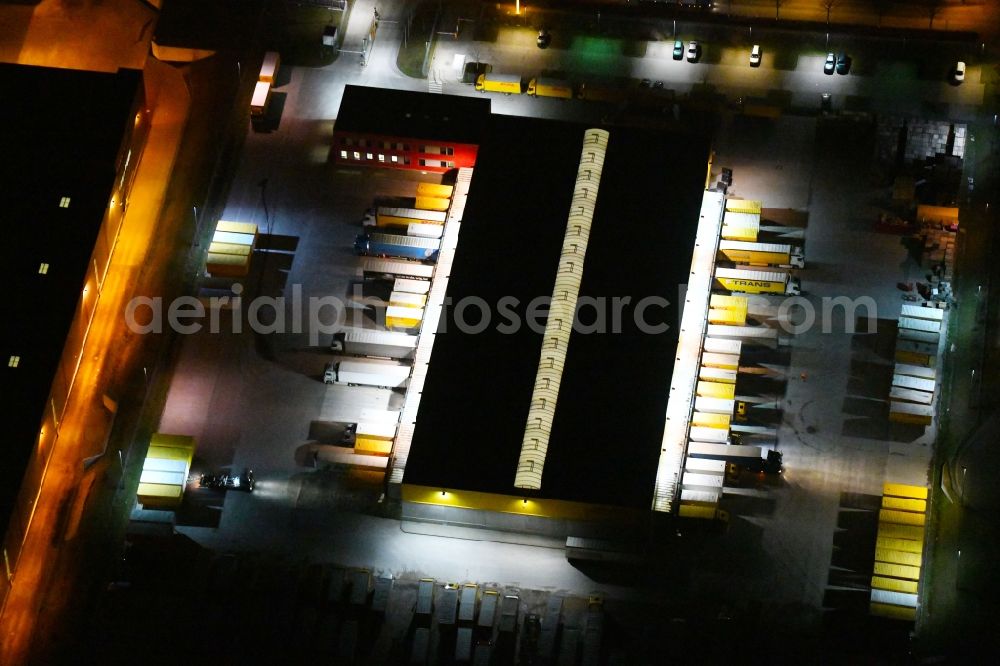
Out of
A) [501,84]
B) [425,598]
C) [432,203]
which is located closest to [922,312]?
[432,203]

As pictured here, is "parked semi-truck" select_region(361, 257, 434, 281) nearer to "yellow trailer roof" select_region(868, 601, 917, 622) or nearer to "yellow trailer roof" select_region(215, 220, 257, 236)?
"yellow trailer roof" select_region(215, 220, 257, 236)

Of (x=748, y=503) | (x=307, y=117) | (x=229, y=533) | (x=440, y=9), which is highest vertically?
(x=440, y=9)

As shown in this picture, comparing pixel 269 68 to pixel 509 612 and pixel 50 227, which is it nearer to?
pixel 50 227

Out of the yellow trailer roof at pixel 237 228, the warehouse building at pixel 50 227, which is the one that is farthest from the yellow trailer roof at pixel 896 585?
the warehouse building at pixel 50 227

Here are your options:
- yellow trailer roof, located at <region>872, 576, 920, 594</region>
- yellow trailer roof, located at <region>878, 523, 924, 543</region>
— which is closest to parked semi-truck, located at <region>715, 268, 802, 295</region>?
yellow trailer roof, located at <region>878, 523, 924, 543</region>

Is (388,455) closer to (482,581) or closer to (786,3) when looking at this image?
(482,581)

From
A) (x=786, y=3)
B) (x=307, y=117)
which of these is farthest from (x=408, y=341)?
(x=786, y=3)

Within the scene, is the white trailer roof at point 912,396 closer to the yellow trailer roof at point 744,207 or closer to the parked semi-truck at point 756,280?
the parked semi-truck at point 756,280
